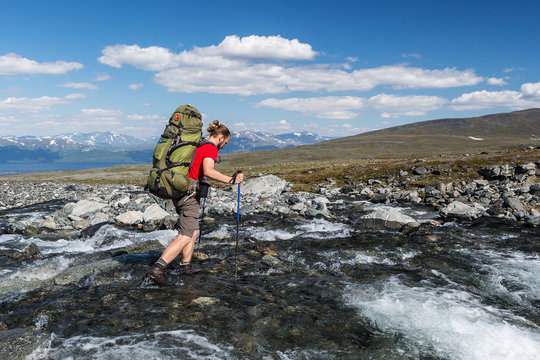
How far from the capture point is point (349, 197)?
28.8 m

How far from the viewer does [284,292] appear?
802cm

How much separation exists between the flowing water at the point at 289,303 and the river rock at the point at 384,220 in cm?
287

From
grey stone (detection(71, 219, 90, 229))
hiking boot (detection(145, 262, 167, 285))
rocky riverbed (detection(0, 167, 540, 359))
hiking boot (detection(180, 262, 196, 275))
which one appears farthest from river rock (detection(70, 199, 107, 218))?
hiking boot (detection(145, 262, 167, 285))

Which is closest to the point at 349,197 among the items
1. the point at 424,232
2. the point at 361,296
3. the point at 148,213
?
the point at 424,232

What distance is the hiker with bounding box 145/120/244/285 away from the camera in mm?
7418

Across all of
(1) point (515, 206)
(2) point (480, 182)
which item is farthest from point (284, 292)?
(2) point (480, 182)

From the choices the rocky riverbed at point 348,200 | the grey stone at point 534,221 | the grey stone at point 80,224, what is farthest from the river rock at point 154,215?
the grey stone at point 534,221

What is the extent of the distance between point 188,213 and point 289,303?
3025 millimetres

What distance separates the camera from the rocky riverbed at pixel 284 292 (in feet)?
18.3

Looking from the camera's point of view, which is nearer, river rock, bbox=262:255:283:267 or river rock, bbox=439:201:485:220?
river rock, bbox=262:255:283:267

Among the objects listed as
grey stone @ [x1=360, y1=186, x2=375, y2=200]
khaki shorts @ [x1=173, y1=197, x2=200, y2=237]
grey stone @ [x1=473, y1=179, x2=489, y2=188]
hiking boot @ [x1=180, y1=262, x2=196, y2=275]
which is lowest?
grey stone @ [x1=360, y1=186, x2=375, y2=200]

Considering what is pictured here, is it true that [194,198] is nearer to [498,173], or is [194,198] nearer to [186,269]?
[186,269]

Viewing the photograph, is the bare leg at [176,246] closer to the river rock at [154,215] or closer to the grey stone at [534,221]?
the river rock at [154,215]

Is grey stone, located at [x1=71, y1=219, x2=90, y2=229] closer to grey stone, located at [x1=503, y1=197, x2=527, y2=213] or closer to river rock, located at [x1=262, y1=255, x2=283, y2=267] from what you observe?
river rock, located at [x1=262, y1=255, x2=283, y2=267]
